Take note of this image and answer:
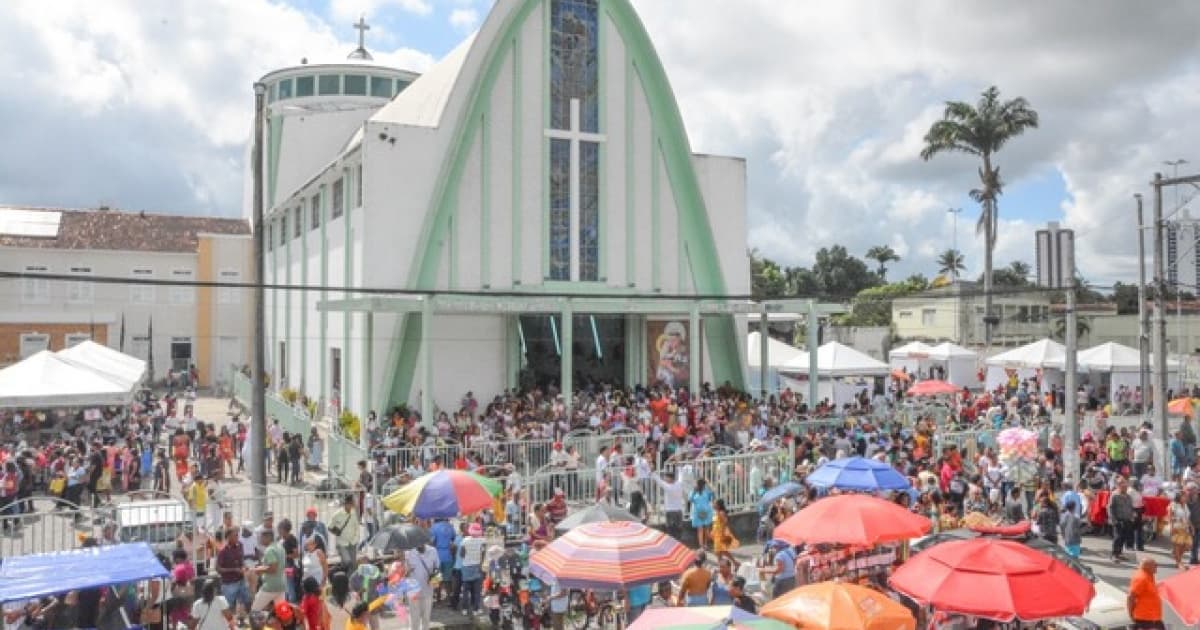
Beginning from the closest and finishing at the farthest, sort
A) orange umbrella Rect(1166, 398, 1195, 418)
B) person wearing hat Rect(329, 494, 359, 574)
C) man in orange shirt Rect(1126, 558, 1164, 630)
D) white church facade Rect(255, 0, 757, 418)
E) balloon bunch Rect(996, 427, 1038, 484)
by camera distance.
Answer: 1. man in orange shirt Rect(1126, 558, 1164, 630)
2. person wearing hat Rect(329, 494, 359, 574)
3. balloon bunch Rect(996, 427, 1038, 484)
4. orange umbrella Rect(1166, 398, 1195, 418)
5. white church facade Rect(255, 0, 757, 418)

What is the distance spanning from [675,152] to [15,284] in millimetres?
29759

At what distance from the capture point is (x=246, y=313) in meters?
42.2

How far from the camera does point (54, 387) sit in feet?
62.3

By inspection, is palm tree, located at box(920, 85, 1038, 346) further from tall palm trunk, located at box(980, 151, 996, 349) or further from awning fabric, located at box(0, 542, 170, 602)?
awning fabric, located at box(0, 542, 170, 602)

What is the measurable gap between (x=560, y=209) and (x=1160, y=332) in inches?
565

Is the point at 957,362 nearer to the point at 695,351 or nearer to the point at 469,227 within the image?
the point at 695,351

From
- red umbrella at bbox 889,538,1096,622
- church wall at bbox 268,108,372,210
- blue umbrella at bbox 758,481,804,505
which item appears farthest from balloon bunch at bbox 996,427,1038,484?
church wall at bbox 268,108,372,210

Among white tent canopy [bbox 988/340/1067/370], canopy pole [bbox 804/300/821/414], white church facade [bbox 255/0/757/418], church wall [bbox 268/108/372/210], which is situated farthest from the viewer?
church wall [bbox 268/108/372/210]

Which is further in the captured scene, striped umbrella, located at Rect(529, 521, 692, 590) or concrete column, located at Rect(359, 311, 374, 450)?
concrete column, located at Rect(359, 311, 374, 450)

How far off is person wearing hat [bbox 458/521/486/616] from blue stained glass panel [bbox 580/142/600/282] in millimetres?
14194

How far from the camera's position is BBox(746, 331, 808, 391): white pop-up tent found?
2841cm

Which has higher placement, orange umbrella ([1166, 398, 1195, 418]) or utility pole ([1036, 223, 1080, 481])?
utility pole ([1036, 223, 1080, 481])

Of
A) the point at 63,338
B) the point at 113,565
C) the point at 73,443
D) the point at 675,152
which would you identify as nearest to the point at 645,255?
the point at 675,152

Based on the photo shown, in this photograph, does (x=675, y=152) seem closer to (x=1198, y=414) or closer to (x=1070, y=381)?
(x=1070, y=381)
